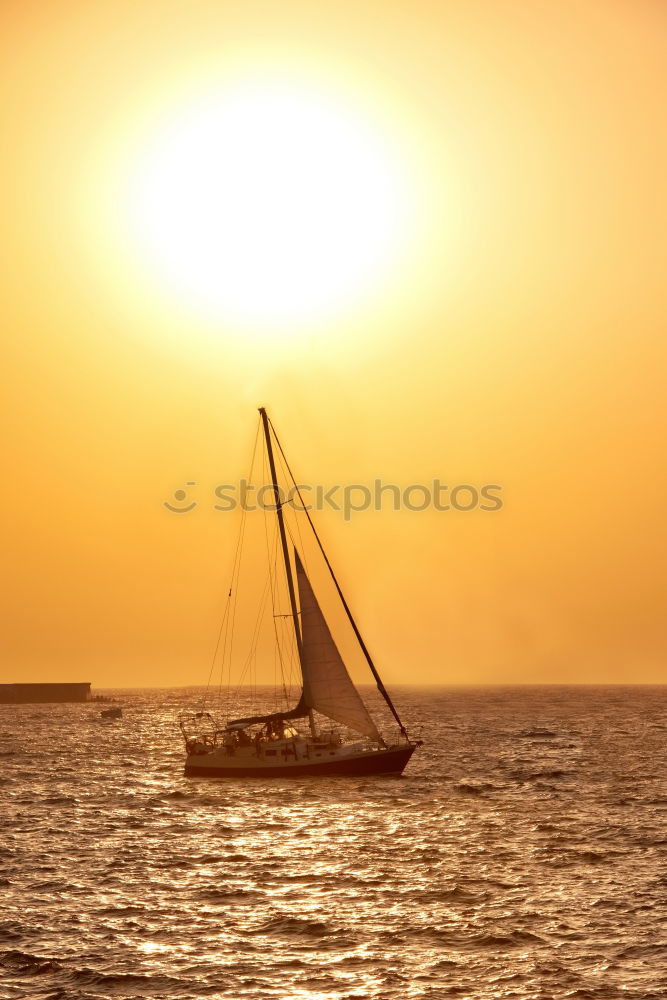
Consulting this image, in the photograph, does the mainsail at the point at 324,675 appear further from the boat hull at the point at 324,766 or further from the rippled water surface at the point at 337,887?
the rippled water surface at the point at 337,887

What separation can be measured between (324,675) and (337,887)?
27.6 meters

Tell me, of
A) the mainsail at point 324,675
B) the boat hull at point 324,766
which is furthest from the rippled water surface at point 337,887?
the mainsail at point 324,675

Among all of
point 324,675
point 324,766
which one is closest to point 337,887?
point 324,766

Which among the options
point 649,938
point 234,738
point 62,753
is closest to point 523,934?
point 649,938

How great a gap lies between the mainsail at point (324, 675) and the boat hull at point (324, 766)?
1.35 metres

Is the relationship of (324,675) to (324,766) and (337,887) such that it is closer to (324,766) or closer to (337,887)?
(324,766)

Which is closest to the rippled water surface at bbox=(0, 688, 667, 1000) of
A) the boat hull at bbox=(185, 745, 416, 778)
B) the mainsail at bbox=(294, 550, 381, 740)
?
the boat hull at bbox=(185, 745, 416, 778)

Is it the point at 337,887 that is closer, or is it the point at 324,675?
the point at 337,887

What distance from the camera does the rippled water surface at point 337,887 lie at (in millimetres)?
27156

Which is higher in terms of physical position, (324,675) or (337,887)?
(324,675)

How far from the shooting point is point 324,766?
63.4m

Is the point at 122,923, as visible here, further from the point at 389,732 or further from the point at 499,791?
the point at 389,732

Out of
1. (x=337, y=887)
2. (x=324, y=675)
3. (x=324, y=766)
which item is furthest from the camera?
(x=324, y=675)

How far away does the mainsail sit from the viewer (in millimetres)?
63531
